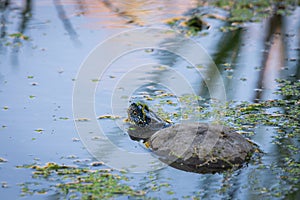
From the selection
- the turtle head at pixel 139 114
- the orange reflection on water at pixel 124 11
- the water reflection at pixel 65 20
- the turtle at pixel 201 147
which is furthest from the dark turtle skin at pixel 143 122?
the orange reflection on water at pixel 124 11

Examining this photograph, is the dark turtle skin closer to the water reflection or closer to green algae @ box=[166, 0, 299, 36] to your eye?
the water reflection

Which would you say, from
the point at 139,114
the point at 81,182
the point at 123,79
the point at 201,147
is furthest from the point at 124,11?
the point at 81,182

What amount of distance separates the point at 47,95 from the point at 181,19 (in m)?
2.92

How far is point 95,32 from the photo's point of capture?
677cm

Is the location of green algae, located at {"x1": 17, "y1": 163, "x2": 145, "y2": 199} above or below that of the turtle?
below

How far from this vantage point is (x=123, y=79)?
5.29 m

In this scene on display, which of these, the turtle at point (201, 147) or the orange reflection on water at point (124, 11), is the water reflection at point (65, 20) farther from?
the turtle at point (201, 147)

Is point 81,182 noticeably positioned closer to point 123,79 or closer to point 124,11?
point 123,79

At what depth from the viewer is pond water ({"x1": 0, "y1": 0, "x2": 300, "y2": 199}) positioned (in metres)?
3.46

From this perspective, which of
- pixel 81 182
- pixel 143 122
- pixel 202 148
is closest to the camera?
pixel 81 182

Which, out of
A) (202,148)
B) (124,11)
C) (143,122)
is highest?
(202,148)

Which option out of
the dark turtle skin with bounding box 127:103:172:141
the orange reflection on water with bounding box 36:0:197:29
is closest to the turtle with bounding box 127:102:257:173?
the dark turtle skin with bounding box 127:103:172:141

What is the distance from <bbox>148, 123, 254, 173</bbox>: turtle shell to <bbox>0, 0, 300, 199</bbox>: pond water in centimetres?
9

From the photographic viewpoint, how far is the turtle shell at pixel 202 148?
3.61 meters
